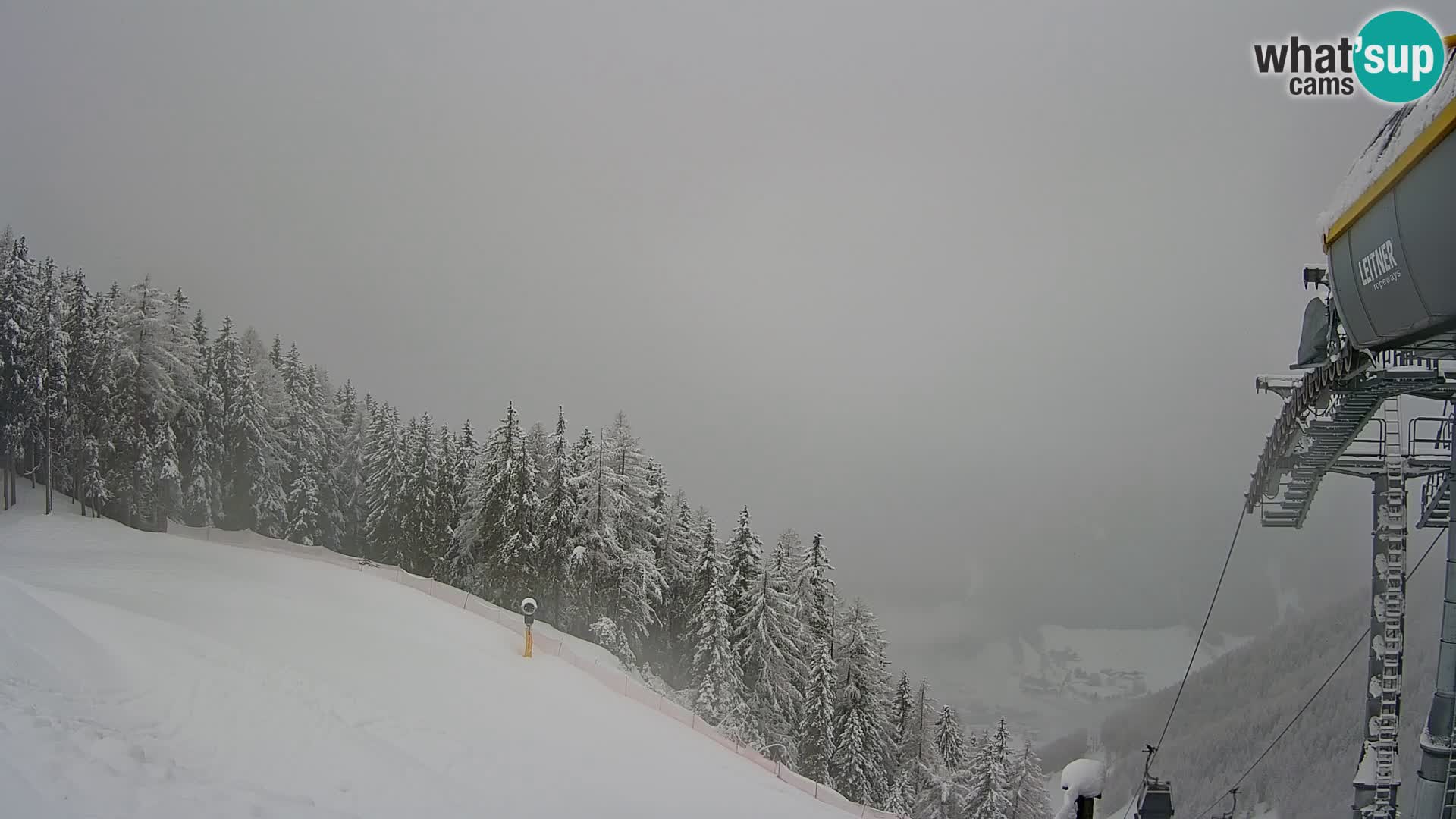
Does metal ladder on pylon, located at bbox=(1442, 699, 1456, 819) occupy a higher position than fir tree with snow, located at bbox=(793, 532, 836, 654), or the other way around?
fir tree with snow, located at bbox=(793, 532, 836, 654)

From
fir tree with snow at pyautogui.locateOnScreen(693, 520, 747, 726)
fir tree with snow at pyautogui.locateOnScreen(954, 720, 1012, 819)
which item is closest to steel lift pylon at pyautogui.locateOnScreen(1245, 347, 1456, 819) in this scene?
fir tree with snow at pyautogui.locateOnScreen(954, 720, 1012, 819)

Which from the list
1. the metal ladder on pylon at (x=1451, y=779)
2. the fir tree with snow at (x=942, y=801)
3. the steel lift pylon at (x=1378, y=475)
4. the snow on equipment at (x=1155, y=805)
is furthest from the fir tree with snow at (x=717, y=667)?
the snow on equipment at (x=1155, y=805)

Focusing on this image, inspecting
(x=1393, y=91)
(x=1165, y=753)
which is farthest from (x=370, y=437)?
(x=1165, y=753)

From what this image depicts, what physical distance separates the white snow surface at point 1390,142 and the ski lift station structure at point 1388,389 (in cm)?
2

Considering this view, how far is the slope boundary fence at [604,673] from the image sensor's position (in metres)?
15.7

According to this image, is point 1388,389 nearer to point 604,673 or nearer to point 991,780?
point 604,673

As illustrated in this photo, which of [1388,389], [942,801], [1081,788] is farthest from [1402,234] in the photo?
[942,801]

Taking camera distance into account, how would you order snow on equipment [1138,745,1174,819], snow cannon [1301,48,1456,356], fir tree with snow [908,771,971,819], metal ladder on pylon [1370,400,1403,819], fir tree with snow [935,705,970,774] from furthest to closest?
fir tree with snow [935,705,970,774] → fir tree with snow [908,771,971,819] → metal ladder on pylon [1370,400,1403,819] → snow on equipment [1138,745,1174,819] → snow cannon [1301,48,1456,356]

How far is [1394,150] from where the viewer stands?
4.89 meters

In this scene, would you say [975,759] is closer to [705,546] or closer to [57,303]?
[705,546]

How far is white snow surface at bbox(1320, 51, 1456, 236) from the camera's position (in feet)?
14.4

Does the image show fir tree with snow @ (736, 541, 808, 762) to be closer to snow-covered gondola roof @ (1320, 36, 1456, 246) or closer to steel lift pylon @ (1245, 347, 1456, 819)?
steel lift pylon @ (1245, 347, 1456, 819)

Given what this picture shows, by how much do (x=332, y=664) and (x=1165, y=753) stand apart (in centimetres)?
4625

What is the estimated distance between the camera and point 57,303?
2155cm
